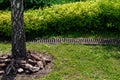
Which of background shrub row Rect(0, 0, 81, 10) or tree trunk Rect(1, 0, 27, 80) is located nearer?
tree trunk Rect(1, 0, 27, 80)

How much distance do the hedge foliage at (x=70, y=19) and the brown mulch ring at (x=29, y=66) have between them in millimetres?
1515

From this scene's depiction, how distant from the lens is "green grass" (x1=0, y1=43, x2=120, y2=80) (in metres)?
7.34

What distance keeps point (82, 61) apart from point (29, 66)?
3.88ft

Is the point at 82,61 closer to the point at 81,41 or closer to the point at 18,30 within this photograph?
the point at 81,41

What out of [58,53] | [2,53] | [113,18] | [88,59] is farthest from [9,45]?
[113,18]

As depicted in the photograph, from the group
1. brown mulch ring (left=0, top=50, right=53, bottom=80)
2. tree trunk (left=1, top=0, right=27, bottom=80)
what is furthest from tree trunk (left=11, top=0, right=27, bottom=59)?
brown mulch ring (left=0, top=50, right=53, bottom=80)

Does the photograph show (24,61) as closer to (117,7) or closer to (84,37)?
(84,37)

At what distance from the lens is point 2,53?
27.6 feet

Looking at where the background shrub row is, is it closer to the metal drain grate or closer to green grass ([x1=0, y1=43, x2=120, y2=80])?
the metal drain grate

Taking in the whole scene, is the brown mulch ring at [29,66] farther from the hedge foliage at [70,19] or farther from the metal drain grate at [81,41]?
the hedge foliage at [70,19]

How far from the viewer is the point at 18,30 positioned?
7371 mm

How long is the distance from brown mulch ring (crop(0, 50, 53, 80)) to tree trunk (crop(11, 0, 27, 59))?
0.16 metres

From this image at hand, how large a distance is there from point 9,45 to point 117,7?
287cm

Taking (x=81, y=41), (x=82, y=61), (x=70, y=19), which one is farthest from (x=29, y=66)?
(x=70, y=19)
